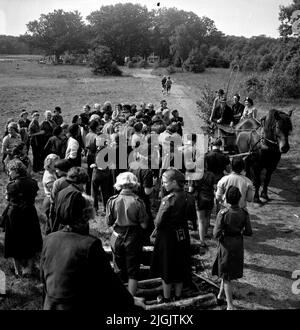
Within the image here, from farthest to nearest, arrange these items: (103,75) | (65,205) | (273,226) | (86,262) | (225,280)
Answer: (103,75) → (273,226) → (225,280) → (65,205) → (86,262)

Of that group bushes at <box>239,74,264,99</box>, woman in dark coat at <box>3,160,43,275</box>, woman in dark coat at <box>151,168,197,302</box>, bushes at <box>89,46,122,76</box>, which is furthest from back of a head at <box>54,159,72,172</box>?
bushes at <box>89,46,122,76</box>

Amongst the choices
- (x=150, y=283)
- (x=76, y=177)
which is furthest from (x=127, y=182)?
(x=150, y=283)

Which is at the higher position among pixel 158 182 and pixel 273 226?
pixel 158 182

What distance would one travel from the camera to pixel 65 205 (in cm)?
357

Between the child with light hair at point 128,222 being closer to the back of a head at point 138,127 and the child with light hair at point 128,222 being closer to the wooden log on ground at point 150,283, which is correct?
the wooden log on ground at point 150,283

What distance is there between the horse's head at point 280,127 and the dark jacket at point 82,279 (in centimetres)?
662

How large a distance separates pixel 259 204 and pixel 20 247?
5625 millimetres

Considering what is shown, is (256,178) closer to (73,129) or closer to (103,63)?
(73,129)

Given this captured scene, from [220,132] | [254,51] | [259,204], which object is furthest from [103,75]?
[259,204]

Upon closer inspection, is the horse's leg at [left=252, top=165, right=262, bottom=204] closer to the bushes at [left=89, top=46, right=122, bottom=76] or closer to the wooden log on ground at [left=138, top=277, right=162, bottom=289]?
the wooden log on ground at [left=138, top=277, right=162, bottom=289]

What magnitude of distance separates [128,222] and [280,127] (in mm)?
5019

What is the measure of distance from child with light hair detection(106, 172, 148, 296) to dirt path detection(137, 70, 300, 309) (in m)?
1.61

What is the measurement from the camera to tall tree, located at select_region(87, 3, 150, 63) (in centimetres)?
4941

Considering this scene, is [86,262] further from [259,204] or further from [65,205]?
[259,204]
